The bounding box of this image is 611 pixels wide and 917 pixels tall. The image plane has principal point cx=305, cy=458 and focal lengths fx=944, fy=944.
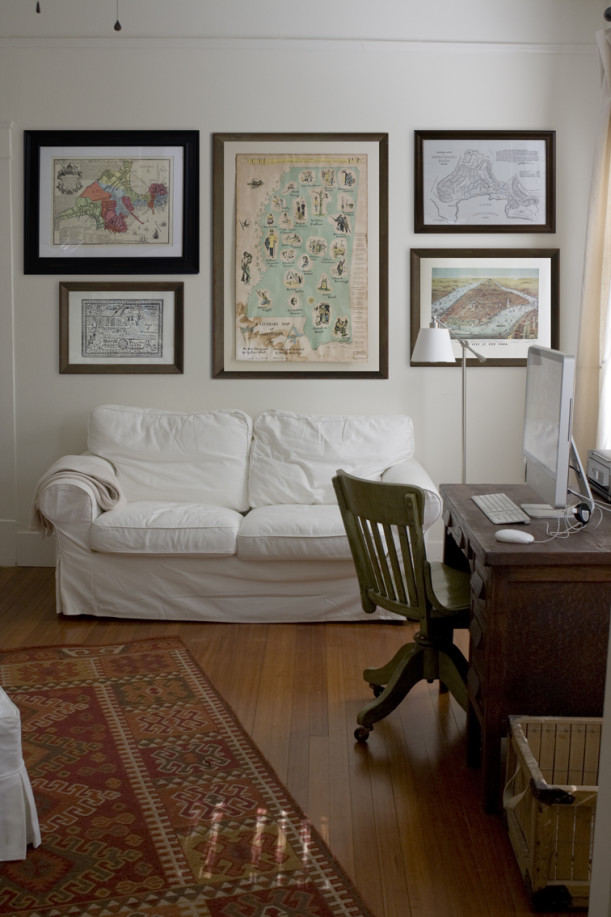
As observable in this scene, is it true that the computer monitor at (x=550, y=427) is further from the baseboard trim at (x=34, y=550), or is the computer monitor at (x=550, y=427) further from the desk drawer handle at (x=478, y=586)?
the baseboard trim at (x=34, y=550)

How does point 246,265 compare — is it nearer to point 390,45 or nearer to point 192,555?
point 390,45

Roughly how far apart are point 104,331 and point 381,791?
3099mm

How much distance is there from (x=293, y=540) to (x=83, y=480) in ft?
3.25

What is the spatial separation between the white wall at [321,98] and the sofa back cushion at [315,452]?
253 mm

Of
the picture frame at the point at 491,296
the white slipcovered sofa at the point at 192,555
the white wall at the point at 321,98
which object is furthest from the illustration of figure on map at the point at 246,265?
the white slipcovered sofa at the point at 192,555

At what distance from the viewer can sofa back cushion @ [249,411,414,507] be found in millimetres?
4684

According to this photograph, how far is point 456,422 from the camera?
5039 millimetres

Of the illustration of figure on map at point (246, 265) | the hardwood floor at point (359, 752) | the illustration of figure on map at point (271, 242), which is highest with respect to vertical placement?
the illustration of figure on map at point (271, 242)

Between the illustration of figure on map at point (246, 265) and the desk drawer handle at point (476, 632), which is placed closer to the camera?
the desk drawer handle at point (476, 632)

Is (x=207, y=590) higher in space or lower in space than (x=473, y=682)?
lower

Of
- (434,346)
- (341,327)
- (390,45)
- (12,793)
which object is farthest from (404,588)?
(390,45)

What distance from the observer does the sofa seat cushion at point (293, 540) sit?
4137 millimetres

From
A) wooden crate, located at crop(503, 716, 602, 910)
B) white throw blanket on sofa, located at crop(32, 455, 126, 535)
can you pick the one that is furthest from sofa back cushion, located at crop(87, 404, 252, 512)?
wooden crate, located at crop(503, 716, 602, 910)

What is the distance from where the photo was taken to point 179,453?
4746mm
